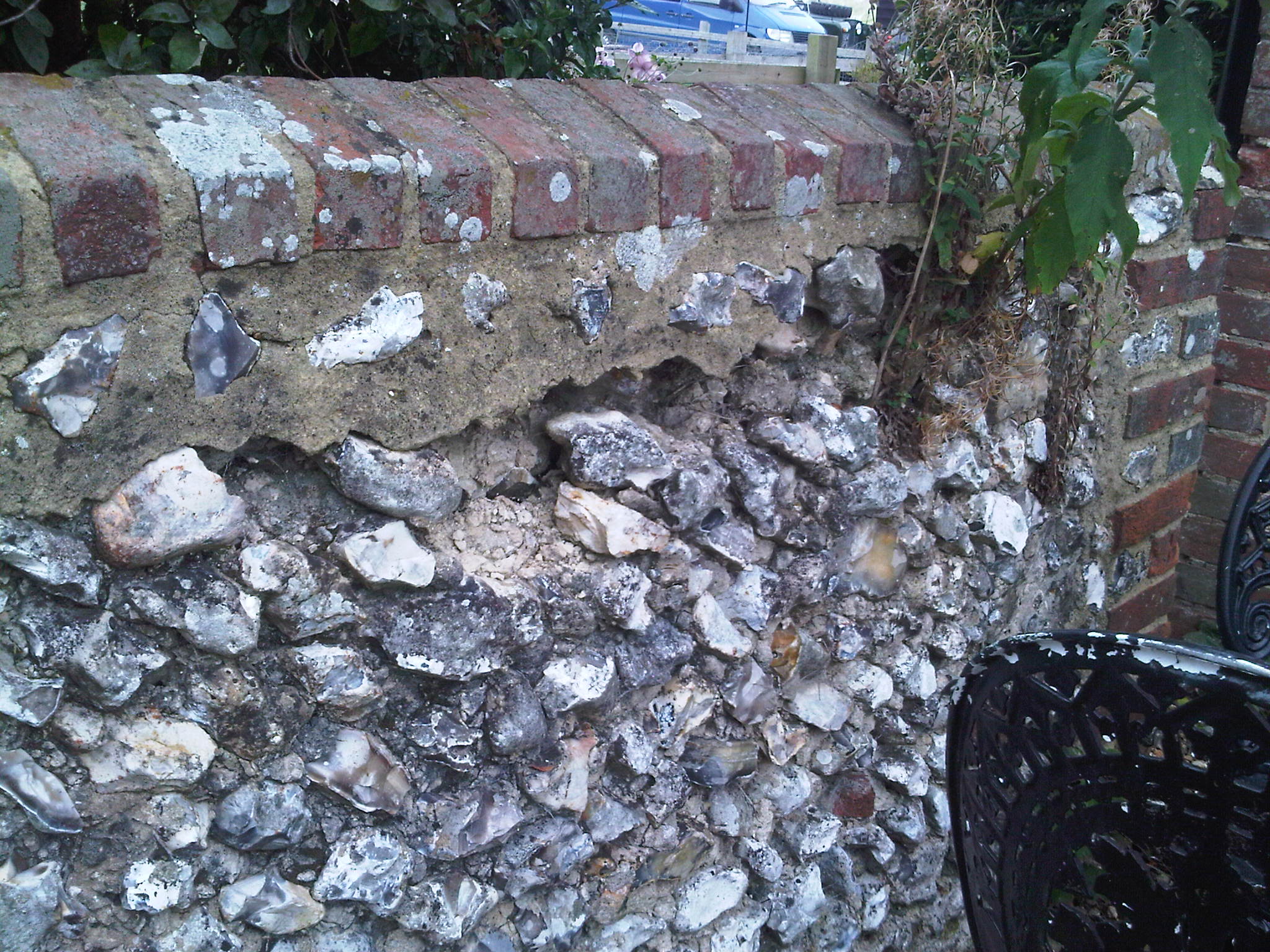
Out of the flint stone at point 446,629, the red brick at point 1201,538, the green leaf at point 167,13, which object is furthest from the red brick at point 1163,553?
the green leaf at point 167,13

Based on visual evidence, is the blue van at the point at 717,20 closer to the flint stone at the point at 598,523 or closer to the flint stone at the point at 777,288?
the flint stone at the point at 777,288

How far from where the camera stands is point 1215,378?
309cm

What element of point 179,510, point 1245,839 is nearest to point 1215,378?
point 1245,839

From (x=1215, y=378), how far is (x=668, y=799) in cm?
228

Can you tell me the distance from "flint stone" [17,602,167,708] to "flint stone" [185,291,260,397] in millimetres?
301

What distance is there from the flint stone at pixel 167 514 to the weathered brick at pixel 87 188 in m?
0.24

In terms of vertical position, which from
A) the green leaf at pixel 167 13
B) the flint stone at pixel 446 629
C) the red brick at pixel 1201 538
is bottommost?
the red brick at pixel 1201 538

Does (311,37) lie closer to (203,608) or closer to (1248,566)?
(203,608)

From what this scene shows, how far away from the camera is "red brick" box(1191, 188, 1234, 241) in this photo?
2.61m

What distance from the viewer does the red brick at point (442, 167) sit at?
4.59 feet

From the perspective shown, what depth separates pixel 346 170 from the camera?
133 cm

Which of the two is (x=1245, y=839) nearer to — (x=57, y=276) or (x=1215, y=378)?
(x=57, y=276)

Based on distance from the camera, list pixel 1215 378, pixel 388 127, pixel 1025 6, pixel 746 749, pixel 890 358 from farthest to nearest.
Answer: pixel 1025 6 → pixel 1215 378 → pixel 890 358 → pixel 746 749 → pixel 388 127

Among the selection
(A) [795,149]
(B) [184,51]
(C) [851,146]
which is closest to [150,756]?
(B) [184,51]
